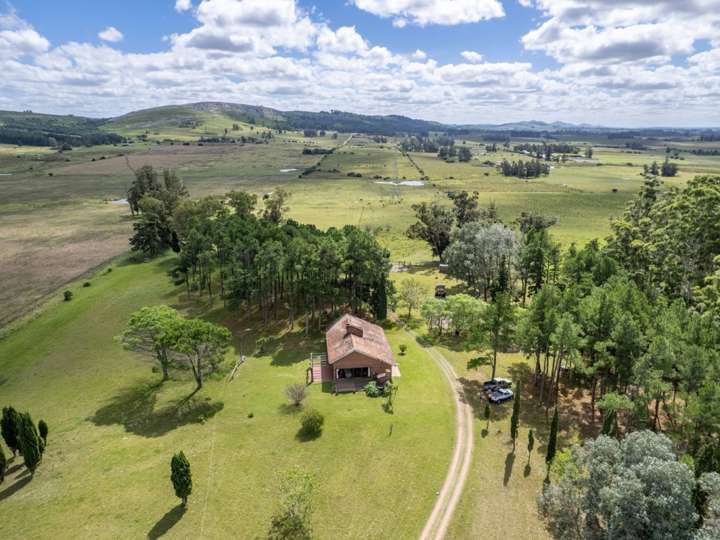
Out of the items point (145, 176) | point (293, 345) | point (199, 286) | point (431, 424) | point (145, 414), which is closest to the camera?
point (431, 424)

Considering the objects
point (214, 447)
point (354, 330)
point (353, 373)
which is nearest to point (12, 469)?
point (214, 447)

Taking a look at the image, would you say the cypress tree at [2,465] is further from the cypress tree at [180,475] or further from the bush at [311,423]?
the bush at [311,423]

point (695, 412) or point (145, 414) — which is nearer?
point (695, 412)

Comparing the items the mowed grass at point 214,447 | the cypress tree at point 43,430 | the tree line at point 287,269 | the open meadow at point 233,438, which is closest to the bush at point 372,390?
the mowed grass at point 214,447

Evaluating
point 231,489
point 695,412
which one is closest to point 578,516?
point 695,412

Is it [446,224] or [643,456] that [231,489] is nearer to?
[643,456]

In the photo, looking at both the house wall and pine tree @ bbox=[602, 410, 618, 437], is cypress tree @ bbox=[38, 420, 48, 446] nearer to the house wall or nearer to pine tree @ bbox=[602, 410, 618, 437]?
the house wall

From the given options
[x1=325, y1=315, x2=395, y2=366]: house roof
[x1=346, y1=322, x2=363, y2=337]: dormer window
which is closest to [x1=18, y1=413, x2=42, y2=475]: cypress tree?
[x1=325, y1=315, x2=395, y2=366]: house roof
